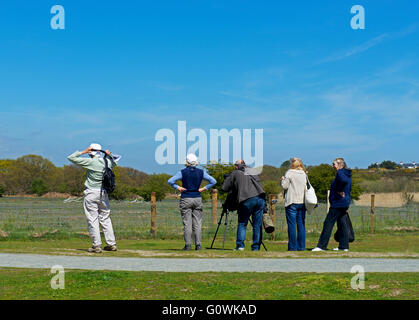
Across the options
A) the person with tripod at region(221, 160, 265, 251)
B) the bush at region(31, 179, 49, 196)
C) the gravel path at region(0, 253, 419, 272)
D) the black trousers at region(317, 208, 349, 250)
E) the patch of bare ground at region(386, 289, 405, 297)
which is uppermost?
the bush at region(31, 179, 49, 196)

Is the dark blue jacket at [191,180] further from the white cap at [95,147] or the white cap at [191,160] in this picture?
the white cap at [95,147]

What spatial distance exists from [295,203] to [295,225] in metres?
0.53

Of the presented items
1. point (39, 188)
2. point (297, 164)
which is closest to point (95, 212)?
point (297, 164)

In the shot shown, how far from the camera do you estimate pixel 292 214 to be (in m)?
13.2

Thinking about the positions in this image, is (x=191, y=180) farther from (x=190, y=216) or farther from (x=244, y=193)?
(x=244, y=193)

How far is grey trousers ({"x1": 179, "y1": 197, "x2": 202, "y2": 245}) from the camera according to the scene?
12.8 meters

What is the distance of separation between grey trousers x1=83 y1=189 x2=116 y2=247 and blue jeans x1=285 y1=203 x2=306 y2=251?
3921mm

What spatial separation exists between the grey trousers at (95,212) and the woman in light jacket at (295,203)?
3.85 meters

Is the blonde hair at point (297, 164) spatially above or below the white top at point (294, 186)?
above

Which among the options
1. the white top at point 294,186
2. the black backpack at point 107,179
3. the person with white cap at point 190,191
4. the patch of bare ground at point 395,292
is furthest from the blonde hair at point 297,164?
the patch of bare ground at point 395,292

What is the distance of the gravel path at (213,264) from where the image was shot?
31.4 feet

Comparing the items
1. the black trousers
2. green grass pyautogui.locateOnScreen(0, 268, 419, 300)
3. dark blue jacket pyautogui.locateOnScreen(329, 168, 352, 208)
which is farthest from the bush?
green grass pyautogui.locateOnScreen(0, 268, 419, 300)

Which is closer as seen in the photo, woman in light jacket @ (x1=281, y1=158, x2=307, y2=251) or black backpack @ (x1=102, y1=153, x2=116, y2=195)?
black backpack @ (x1=102, y1=153, x2=116, y2=195)

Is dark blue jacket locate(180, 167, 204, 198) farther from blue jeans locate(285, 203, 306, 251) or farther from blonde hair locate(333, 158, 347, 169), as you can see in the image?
blonde hair locate(333, 158, 347, 169)
